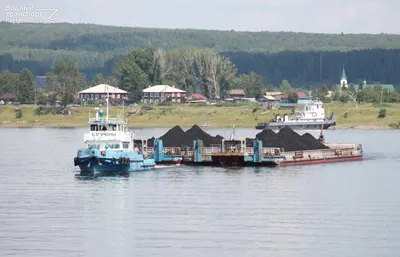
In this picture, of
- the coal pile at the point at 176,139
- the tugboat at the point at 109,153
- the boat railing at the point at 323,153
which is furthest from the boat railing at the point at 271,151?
the tugboat at the point at 109,153

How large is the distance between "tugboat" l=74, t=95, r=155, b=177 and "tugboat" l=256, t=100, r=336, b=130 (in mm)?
78443

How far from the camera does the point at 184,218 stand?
61.7 m

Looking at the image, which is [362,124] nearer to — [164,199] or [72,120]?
[72,120]

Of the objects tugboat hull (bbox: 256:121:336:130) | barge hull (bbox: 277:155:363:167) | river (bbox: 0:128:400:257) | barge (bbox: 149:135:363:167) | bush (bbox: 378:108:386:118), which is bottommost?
river (bbox: 0:128:400:257)

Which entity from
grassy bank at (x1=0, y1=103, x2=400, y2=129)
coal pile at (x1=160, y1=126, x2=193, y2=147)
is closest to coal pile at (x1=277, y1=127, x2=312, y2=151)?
coal pile at (x1=160, y1=126, x2=193, y2=147)

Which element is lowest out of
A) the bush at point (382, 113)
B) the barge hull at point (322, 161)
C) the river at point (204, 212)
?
the river at point (204, 212)

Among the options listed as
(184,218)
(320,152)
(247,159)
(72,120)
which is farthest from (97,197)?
(72,120)

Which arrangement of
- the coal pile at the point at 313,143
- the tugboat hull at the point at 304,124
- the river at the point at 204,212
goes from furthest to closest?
the tugboat hull at the point at 304,124
the coal pile at the point at 313,143
the river at the point at 204,212

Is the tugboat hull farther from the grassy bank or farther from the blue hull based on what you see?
the blue hull

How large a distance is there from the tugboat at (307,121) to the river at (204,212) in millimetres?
72729

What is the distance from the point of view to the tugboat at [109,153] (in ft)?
286

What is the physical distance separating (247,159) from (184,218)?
34.2 metres

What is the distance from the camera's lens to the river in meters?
53.3

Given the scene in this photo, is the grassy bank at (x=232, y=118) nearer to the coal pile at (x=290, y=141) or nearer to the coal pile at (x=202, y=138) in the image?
the coal pile at (x=290, y=141)
